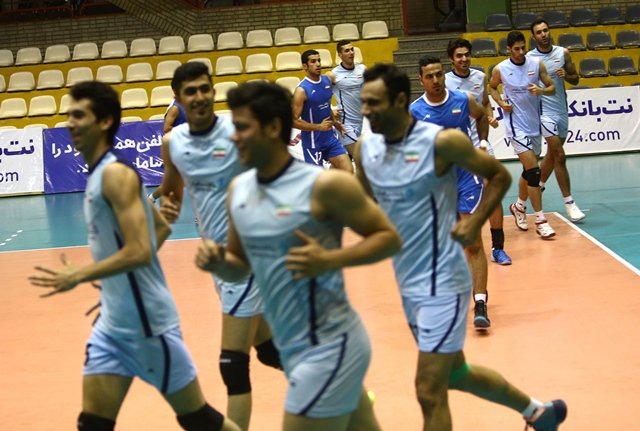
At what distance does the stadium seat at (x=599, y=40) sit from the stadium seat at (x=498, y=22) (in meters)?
1.68

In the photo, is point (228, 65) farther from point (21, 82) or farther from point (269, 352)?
point (269, 352)

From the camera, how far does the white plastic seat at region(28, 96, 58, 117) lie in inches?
804

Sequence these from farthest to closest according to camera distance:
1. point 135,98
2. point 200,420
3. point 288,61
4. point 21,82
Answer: point 21,82 → point 288,61 → point 135,98 → point 200,420

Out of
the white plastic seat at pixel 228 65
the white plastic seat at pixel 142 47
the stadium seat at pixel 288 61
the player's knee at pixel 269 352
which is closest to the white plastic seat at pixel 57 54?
the white plastic seat at pixel 142 47

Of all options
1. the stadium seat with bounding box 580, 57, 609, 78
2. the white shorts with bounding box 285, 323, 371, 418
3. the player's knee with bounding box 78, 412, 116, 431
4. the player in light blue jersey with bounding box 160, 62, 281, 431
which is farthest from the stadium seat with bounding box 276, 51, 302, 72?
the white shorts with bounding box 285, 323, 371, 418

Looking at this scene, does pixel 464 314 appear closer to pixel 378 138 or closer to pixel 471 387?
pixel 471 387

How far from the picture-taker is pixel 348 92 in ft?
45.1

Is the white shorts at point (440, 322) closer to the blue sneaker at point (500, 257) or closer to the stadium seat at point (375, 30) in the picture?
the blue sneaker at point (500, 257)

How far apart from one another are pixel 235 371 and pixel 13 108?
16.3 m

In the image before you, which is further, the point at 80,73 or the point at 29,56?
the point at 29,56

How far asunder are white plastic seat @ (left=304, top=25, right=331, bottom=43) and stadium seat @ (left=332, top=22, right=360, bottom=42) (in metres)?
0.18

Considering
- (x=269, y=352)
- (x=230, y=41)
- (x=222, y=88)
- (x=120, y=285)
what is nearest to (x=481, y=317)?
(x=269, y=352)

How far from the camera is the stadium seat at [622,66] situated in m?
20.5

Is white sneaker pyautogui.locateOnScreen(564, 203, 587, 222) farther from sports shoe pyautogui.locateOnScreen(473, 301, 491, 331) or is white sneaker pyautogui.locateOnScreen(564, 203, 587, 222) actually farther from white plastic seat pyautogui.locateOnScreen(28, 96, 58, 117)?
white plastic seat pyautogui.locateOnScreen(28, 96, 58, 117)
